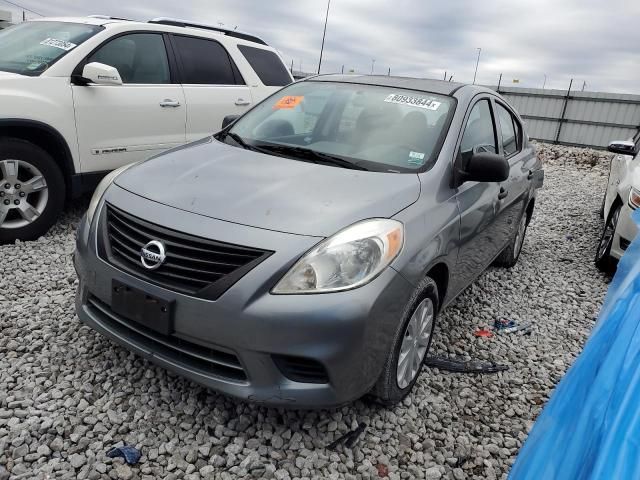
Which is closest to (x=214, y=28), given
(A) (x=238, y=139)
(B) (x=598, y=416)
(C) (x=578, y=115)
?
(A) (x=238, y=139)

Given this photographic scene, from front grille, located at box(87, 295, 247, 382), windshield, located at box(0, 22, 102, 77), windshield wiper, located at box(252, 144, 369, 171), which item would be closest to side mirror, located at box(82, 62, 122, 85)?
windshield, located at box(0, 22, 102, 77)

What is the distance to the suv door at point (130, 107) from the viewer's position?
4.09m

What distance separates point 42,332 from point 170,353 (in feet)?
3.82

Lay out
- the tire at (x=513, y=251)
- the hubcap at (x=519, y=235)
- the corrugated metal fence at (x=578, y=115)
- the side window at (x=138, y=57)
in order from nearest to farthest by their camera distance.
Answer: the side window at (x=138, y=57)
the tire at (x=513, y=251)
the hubcap at (x=519, y=235)
the corrugated metal fence at (x=578, y=115)

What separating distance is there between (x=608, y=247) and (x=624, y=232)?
453mm

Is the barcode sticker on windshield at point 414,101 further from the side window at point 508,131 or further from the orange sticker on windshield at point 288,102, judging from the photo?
the side window at point 508,131

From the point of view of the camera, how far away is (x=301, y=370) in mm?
1988

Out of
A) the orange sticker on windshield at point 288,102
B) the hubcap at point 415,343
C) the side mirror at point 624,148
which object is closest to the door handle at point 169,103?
the orange sticker on windshield at point 288,102

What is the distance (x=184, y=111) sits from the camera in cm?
473

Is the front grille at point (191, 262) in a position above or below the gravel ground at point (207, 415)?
above

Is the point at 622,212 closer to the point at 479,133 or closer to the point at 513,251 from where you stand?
the point at 513,251


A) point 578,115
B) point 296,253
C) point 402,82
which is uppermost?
point 578,115

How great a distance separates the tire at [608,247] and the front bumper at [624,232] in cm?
11

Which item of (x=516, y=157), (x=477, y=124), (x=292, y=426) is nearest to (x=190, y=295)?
(x=292, y=426)
